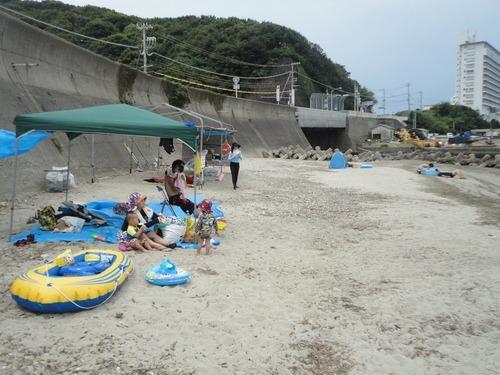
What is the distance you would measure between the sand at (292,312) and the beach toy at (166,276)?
0.33ft

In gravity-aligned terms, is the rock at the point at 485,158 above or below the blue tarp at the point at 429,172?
above

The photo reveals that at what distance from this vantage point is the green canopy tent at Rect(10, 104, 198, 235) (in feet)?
24.3

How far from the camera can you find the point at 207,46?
66500mm

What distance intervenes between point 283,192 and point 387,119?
5454 cm

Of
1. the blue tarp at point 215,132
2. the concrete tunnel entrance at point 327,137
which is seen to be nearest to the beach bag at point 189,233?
the blue tarp at point 215,132

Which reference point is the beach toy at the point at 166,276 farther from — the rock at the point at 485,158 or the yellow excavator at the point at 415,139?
the yellow excavator at the point at 415,139

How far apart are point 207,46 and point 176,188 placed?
6101cm

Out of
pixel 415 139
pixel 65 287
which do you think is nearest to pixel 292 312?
pixel 65 287

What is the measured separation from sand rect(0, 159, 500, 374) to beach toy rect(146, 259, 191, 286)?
0.10 m

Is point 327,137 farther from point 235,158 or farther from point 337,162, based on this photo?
point 235,158

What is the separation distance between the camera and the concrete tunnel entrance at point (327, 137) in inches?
2133

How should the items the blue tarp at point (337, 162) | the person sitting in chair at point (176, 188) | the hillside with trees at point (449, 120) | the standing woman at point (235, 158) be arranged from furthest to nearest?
the hillside with trees at point (449, 120)
the blue tarp at point (337, 162)
the standing woman at point (235, 158)
the person sitting in chair at point (176, 188)

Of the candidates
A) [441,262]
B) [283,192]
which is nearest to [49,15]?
[283,192]

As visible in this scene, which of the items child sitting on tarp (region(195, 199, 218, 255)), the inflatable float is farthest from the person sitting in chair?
the inflatable float
